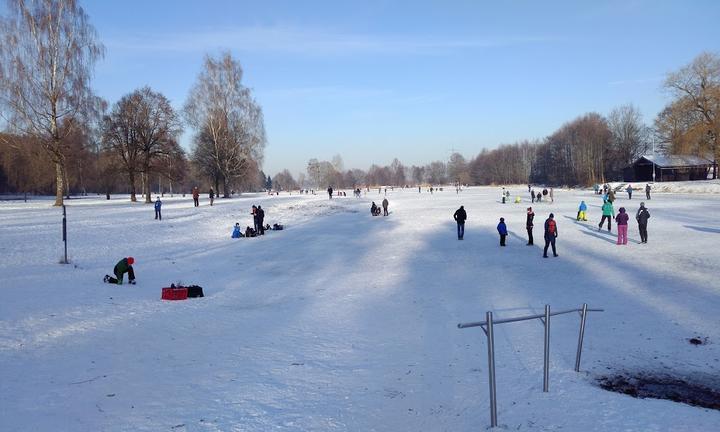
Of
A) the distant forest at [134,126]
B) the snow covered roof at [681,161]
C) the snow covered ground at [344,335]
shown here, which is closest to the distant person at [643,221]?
the snow covered ground at [344,335]

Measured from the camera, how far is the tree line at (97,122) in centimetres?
3108

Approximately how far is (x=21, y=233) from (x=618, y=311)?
76.6 ft

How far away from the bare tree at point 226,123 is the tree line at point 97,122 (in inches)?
4.3

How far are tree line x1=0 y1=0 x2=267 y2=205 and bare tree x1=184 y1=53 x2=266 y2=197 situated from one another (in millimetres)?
110

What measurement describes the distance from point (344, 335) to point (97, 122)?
35522 mm

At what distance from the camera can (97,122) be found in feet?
120

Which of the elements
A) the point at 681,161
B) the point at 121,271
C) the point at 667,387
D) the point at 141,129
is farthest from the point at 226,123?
the point at 681,161

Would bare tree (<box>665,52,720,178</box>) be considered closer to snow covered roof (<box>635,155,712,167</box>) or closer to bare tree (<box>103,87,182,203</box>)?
snow covered roof (<box>635,155,712,167</box>)

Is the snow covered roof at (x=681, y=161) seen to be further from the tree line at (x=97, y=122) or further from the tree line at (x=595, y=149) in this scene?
the tree line at (x=97, y=122)

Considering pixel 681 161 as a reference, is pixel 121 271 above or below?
below

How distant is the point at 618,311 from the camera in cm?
1098

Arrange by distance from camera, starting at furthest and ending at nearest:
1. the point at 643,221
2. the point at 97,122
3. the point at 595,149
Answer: the point at 595,149 → the point at 97,122 → the point at 643,221

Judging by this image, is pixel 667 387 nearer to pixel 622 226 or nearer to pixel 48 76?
pixel 622 226

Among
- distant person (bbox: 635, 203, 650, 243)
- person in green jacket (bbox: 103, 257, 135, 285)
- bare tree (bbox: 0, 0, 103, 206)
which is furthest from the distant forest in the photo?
distant person (bbox: 635, 203, 650, 243)
